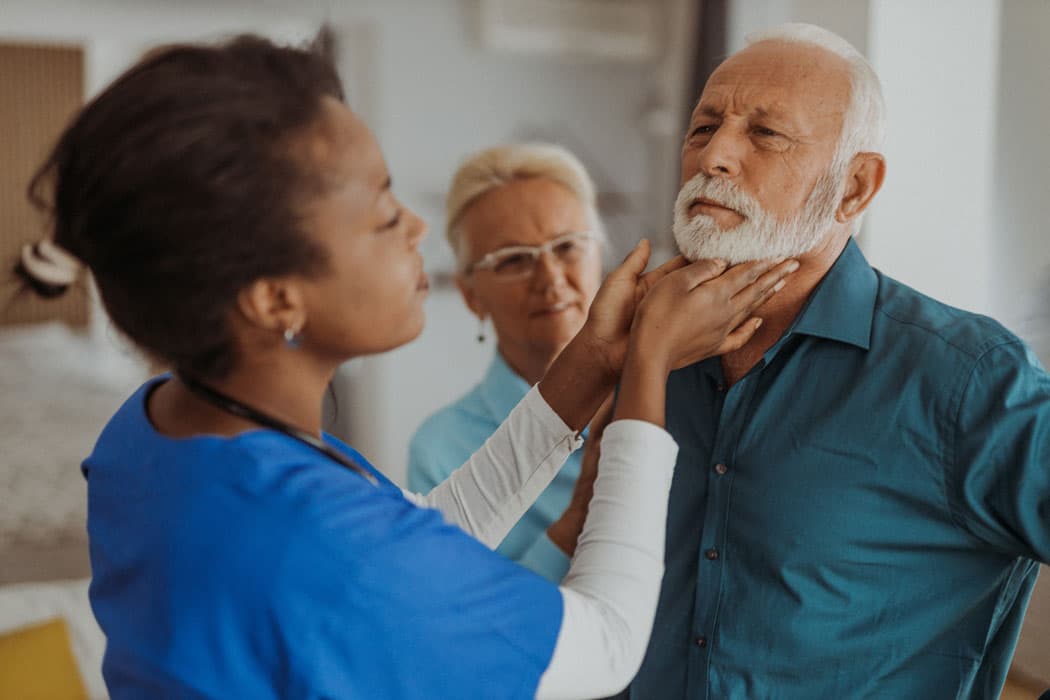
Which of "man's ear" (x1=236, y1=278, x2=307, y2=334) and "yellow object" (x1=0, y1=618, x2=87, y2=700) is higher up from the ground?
"man's ear" (x1=236, y1=278, x2=307, y2=334)

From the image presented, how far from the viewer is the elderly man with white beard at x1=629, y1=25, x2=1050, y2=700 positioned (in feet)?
3.65

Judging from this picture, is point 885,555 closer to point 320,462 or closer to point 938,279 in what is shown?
point 320,462

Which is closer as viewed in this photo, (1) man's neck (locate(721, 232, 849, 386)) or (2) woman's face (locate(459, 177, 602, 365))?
(1) man's neck (locate(721, 232, 849, 386))

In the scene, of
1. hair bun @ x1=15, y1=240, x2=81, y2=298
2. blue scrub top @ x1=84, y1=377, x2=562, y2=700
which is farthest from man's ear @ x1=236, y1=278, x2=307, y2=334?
hair bun @ x1=15, y1=240, x2=81, y2=298

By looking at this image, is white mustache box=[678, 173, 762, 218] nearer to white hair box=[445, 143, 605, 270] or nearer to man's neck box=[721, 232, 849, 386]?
man's neck box=[721, 232, 849, 386]

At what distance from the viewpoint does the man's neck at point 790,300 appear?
1286 millimetres

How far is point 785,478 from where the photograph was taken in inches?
47.9

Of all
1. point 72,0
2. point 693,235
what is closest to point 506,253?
point 693,235

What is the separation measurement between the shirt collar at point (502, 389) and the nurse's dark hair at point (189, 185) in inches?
39.4

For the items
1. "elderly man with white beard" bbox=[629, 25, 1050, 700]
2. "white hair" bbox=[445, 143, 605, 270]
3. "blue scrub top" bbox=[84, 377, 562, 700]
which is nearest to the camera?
"blue scrub top" bbox=[84, 377, 562, 700]

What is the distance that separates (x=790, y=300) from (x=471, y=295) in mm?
879

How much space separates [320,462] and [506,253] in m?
1.05

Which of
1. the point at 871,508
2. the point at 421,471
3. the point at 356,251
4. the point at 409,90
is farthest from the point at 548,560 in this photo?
the point at 409,90

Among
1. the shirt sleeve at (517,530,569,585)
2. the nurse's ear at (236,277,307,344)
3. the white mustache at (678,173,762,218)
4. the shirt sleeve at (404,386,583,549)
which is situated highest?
the white mustache at (678,173,762,218)
